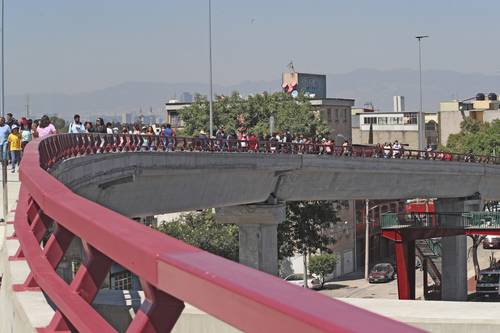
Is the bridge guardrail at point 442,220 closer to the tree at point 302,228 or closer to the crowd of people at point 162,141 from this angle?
the crowd of people at point 162,141

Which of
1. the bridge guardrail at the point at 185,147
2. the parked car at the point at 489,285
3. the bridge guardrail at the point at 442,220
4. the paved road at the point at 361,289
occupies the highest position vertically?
the bridge guardrail at the point at 185,147

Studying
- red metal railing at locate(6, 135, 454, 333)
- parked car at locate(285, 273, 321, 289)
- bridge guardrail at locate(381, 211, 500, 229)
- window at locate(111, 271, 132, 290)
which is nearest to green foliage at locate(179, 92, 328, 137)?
parked car at locate(285, 273, 321, 289)

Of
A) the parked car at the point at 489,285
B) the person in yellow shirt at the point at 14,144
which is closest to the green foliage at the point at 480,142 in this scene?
the parked car at the point at 489,285

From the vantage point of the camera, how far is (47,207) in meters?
5.36

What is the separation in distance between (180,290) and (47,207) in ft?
7.39

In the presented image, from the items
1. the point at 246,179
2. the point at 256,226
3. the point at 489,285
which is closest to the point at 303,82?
the point at 489,285

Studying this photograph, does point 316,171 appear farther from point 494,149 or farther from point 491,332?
point 494,149

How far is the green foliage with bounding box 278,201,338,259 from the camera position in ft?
188

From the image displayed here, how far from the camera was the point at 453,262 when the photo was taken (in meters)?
58.6

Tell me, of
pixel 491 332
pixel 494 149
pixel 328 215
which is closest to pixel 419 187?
pixel 328 215

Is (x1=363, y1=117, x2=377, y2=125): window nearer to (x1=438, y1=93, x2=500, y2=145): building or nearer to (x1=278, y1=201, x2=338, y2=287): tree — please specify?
(x1=438, y1=93, x2=500, y2=145): building

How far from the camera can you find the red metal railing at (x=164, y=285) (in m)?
2.73

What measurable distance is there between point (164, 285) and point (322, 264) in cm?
6729

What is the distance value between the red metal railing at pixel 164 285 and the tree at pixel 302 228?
169 feet
